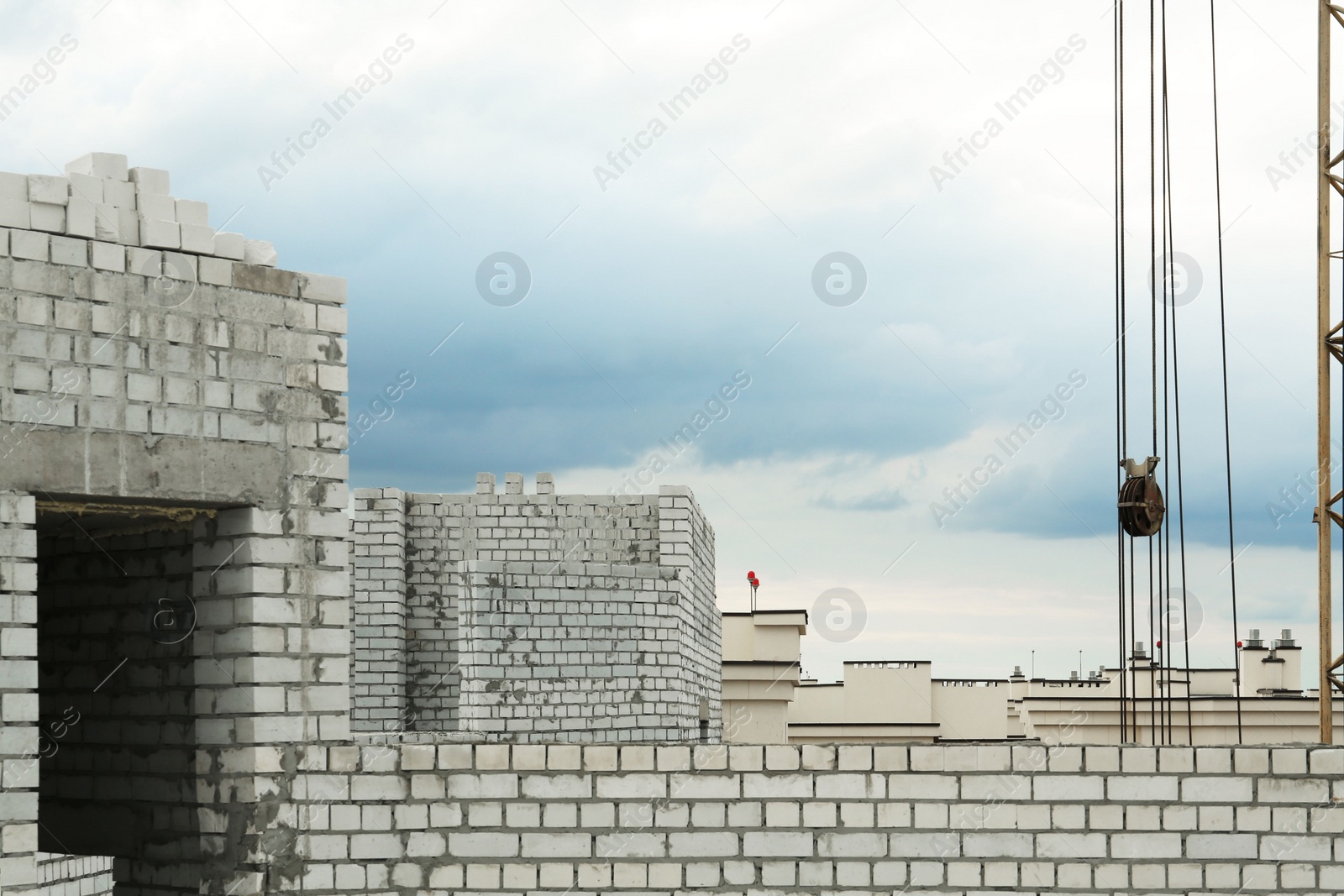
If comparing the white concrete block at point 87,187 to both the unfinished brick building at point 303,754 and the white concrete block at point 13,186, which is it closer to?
the unfinished brick building at point 303,754

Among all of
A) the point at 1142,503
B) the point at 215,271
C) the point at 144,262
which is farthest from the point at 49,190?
the point at 1142,503

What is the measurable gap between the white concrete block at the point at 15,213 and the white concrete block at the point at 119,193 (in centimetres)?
57

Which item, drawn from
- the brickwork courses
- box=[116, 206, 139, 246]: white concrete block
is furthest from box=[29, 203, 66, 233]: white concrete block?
the brickwork courses

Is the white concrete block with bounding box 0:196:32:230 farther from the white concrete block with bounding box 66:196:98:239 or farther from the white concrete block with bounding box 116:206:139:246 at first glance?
the white concrete block with bounding box 116:206:139:246

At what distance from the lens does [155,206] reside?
9.32 meters

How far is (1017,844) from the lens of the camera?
9.12 meters

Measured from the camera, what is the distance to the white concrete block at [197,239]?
9.38 metres

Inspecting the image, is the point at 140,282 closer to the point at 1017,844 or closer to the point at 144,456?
the point at 144,456

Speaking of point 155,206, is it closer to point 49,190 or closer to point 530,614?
point 49,190

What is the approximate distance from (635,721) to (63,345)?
439 inches

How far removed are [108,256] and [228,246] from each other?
87 cm

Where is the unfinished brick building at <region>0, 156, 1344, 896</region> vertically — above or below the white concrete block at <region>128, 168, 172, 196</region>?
below

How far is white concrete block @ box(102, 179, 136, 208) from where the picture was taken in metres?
9.12

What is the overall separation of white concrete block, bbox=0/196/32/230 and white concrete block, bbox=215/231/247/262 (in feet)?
4.14
